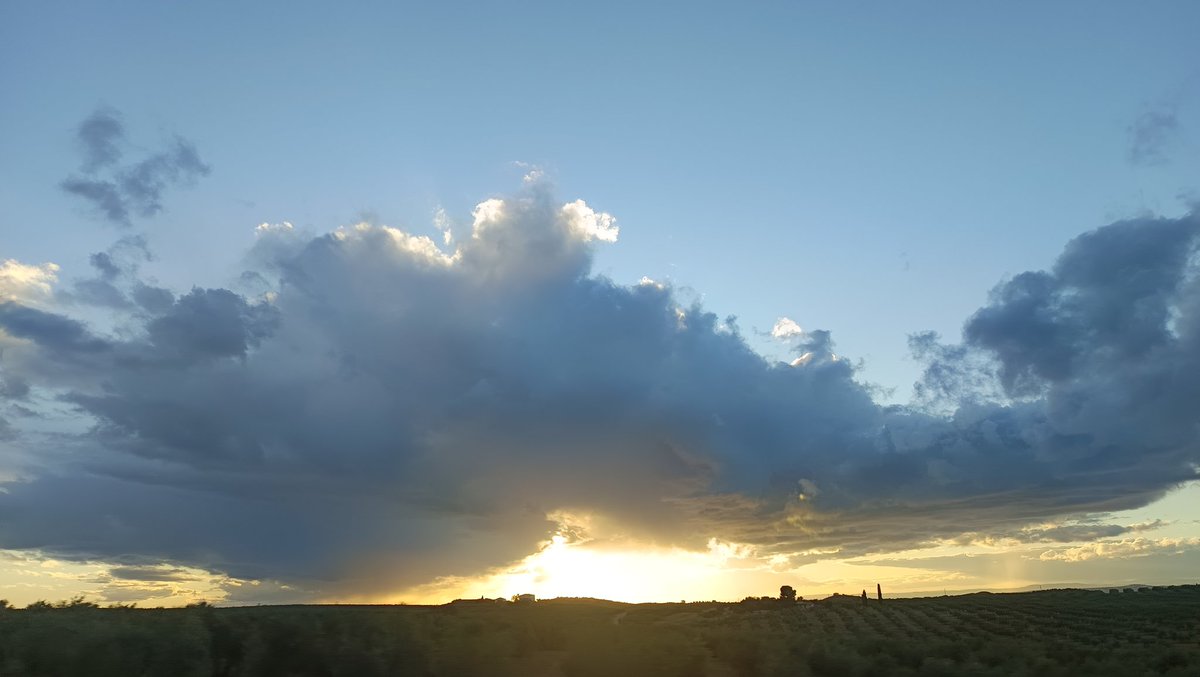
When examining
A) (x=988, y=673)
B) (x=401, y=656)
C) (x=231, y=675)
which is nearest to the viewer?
(x=231, y=675)

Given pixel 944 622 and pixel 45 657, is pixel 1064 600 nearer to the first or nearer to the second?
pixel 944 622

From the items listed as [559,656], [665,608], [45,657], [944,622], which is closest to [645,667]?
[559,656]

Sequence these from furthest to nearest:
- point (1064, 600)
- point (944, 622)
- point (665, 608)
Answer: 1. point (1064, 600)
2. point (665, 608)
3. point (944, 622)

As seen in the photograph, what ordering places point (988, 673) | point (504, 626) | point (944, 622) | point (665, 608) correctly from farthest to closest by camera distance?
point (665, 608), point (944, 622), point (504, 626), point (988, 673)

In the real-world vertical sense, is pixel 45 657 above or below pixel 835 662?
above

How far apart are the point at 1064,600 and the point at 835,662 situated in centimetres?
11137

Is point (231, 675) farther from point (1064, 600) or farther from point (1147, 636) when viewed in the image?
point (1064, 600)

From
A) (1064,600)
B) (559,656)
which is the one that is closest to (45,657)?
(559,656)

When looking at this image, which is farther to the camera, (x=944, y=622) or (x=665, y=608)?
(x=665, y=608)

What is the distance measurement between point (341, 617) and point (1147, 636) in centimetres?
6198

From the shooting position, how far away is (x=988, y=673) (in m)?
25.9

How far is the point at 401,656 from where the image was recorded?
23.7 meters

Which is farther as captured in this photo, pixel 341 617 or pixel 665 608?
pixel 665 608

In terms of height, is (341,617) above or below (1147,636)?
above
